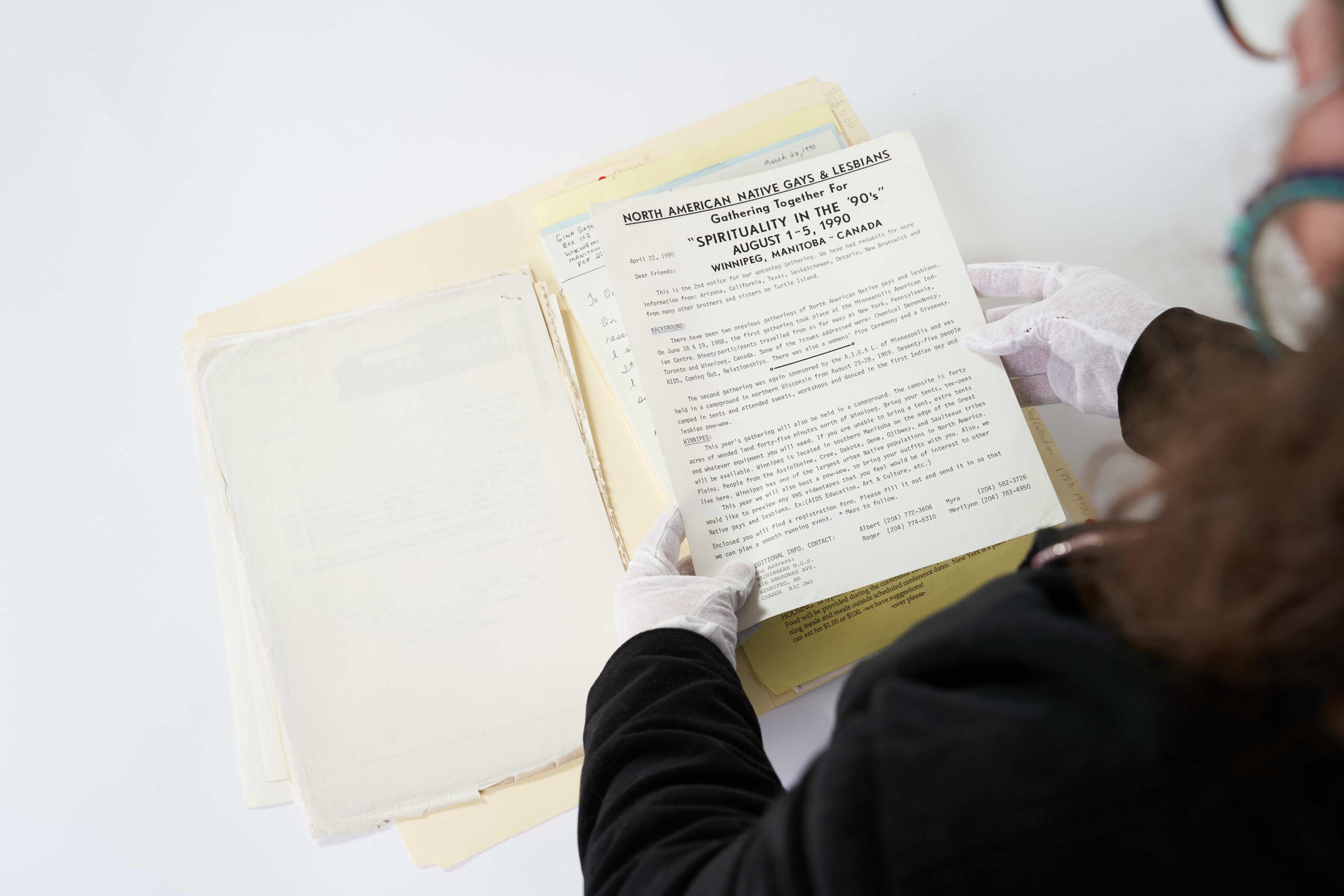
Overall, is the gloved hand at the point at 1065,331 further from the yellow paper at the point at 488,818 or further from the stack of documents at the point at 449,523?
the yellow paper at the point at 488,818

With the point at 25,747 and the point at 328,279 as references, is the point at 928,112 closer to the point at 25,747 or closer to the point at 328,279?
the point at 328,279

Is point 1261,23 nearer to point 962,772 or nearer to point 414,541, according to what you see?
point 962,772

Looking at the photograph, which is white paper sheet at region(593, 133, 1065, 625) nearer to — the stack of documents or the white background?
the stack of documents

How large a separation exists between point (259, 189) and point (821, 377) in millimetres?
609

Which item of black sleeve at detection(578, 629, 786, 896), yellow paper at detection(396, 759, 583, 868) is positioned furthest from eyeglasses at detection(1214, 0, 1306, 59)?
yellow paper at detection(396, 759, 583, 868)

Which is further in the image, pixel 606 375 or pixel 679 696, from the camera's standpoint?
pixel 606 375

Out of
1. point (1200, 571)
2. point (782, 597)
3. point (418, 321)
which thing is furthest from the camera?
point (418, 321)

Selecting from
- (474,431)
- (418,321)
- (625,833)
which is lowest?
(625,833)

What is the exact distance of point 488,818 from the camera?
0.61m

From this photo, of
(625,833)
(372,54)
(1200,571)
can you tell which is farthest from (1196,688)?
(372,54)

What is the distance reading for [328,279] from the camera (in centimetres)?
71

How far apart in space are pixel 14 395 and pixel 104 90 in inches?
13.5

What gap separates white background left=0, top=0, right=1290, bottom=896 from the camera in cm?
64

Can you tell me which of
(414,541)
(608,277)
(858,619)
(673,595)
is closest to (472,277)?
(608,277)
